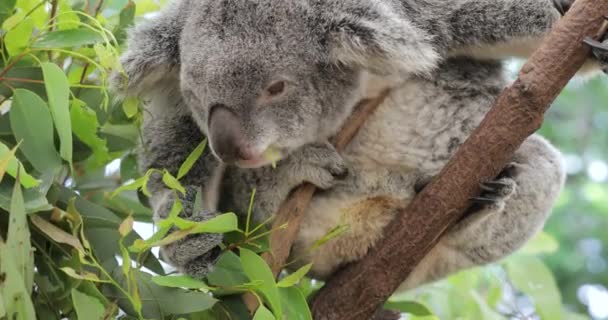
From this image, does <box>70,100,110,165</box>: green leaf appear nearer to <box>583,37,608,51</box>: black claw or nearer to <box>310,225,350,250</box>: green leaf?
<box>310,225,350,250</box>: green leaf

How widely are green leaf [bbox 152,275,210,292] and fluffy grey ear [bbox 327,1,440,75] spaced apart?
71 centimetres

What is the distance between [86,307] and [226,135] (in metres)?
0.58

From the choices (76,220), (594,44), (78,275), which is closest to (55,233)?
(76,220)

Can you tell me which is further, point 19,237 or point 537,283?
point 537,283

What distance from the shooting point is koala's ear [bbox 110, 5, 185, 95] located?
2.36 meters

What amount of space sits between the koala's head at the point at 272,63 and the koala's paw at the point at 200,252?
20 cm

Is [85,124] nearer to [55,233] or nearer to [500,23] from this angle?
[55,233]

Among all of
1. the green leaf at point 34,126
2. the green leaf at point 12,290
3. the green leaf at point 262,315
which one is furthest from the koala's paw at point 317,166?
the green leaf at point 12,290

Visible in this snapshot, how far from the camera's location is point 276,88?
2.24 meters

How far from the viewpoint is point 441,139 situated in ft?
8.25

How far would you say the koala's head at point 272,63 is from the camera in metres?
2.19

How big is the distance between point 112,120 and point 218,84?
0.42 meters

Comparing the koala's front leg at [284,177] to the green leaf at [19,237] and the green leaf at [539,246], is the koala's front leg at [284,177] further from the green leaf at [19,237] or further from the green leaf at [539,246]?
the green leaf at [539,246]

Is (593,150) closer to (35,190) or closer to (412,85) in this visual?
(412,85)
